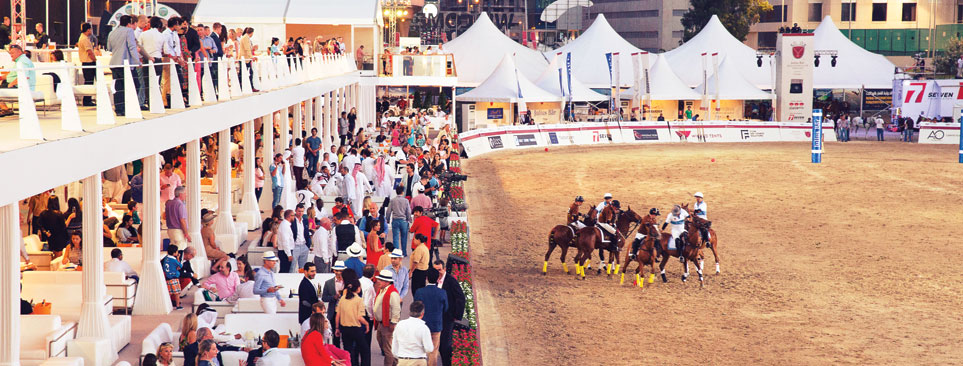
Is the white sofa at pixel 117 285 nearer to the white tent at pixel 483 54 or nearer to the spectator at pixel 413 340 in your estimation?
the spectator at pixel 413 340

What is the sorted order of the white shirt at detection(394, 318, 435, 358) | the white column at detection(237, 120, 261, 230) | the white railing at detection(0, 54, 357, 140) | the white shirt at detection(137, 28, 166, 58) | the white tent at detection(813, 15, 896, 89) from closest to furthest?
the white railing at detection(0, 54, 357, 140) < the white shirt at detection(394, 318, 435, 358) < the white shirt at detection(137, 28, 166, 58) < the white column at detection(237, 120, 261, 230) < the white tent at detection(813, 15, 896, 89)

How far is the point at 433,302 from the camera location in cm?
1203

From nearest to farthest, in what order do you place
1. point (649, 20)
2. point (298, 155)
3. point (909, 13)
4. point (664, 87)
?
point (298, 155) < point (664, 87) < point (909, 13) < point (649, 20)

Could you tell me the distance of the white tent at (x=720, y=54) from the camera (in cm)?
6247

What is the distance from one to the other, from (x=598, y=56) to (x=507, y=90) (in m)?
12.8

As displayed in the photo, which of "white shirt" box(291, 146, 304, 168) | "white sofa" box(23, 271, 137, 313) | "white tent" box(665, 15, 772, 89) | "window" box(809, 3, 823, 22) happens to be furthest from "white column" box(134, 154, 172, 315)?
"window" box(809, 3, 823, 22)

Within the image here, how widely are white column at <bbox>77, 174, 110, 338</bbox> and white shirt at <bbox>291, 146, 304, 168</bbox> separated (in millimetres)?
12120

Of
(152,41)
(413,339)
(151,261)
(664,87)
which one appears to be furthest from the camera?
(664,87)

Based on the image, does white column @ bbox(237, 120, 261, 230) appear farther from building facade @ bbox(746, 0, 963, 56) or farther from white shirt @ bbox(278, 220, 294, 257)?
building facade @ bbox(746, 0, 963, 56)

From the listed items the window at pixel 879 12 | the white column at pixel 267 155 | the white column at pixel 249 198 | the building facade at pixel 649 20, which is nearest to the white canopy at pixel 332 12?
the white column at pixel 267 155

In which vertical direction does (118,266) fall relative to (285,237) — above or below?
below

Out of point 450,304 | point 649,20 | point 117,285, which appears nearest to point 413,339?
point 450,304

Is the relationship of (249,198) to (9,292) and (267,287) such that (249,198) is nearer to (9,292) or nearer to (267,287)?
(267,287)

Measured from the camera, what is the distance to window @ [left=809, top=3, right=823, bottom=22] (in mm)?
107312
